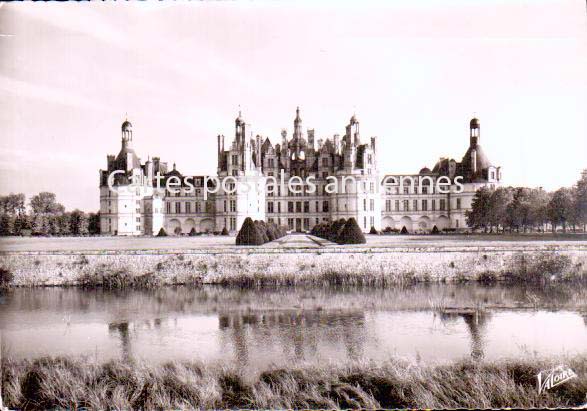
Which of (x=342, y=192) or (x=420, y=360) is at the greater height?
(x=342, y=192)

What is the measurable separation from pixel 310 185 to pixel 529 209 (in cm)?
391

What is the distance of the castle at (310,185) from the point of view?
301 inches

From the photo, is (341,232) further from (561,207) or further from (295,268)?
(561,207)

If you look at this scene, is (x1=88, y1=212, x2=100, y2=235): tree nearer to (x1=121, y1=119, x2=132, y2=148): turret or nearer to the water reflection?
(x1=121, y1=119, x2=132, y2=148): turret

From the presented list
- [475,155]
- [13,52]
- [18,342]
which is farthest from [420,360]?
[13,52]

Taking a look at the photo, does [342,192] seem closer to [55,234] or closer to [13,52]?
[55,234]

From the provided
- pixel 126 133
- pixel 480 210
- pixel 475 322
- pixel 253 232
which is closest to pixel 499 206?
pixel 480 210

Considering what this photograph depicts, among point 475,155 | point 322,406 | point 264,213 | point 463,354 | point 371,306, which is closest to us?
point 322,406

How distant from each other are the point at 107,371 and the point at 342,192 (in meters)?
5.37

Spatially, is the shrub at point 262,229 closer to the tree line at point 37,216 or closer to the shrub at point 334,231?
the shrub at point 334,231

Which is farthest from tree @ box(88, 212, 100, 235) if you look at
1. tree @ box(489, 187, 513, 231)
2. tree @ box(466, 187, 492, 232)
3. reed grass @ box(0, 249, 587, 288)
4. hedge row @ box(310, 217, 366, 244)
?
tree @ box(489, 187, 513, 231)

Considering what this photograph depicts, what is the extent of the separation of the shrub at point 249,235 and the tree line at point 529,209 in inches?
198

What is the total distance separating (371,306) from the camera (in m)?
9.14

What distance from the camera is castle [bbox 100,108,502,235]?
25.1ft
